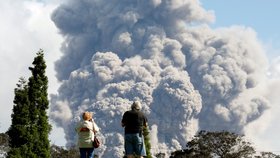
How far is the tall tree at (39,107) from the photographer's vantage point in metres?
38.9

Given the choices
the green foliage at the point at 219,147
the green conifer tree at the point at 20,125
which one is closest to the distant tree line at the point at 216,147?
the green foliage at the point at 219,147

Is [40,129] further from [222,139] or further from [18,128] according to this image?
[222,139]

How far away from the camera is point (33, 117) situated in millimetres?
40438

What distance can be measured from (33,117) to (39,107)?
31.3 inches

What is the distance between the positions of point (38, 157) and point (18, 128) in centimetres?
267

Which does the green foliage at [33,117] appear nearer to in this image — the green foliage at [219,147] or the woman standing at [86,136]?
the woman standing at [86,136]

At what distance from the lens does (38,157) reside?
38.3 meters

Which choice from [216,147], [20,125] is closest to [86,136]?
[20,125]

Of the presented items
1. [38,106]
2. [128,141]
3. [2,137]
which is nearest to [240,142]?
[2,137]

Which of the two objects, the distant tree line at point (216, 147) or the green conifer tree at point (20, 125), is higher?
the distant tree line at point (216, 147)

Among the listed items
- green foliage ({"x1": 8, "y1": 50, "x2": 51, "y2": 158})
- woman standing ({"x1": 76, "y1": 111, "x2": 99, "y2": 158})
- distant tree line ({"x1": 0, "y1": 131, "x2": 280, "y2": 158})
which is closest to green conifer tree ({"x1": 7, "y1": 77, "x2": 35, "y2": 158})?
green foliage ({"x1": 8, "y1": 50, "x2": 51, "y2": 158})

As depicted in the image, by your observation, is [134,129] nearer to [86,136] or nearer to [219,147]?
[86,136]

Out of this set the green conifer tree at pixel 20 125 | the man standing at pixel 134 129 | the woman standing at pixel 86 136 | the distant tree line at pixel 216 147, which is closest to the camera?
the man standing at pixel 134 129

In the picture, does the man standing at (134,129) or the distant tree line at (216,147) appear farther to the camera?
the distant tree line at (216,147)
